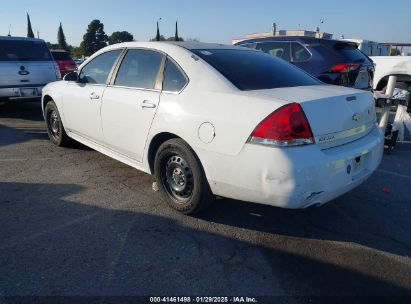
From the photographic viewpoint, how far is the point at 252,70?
12.3 feet

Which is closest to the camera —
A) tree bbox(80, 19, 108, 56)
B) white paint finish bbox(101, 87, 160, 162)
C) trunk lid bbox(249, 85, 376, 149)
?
trunk lid bbox(249, 85, 376, 149)

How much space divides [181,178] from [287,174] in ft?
3.91

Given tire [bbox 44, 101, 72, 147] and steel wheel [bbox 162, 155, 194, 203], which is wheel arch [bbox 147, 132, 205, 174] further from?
tire [bbox 44, 101, 72, 147]

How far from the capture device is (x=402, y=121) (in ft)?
20.9

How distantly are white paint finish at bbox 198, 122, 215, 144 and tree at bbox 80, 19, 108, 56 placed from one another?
→ 74.8 meters

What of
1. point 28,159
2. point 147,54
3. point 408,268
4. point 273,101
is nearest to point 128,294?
point 273,101

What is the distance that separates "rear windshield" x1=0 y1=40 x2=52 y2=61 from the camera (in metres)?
8.61

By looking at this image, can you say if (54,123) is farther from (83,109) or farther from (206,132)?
(206,132)

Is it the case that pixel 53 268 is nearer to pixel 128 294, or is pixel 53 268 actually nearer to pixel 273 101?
pixel 128 294

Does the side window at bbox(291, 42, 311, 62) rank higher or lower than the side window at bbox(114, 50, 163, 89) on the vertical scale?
higher

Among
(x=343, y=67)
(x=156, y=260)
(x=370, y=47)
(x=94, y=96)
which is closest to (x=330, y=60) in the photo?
(x=343, y=67)

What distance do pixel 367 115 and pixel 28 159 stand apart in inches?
176

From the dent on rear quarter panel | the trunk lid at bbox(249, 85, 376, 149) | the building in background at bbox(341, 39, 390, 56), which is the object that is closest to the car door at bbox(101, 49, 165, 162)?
the dent on rear quarter panel

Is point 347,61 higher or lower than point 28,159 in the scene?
higher
